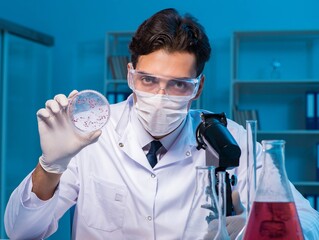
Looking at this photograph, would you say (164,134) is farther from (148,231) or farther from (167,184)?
(148,231)

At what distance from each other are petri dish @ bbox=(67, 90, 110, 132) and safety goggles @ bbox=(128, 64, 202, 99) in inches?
14.7

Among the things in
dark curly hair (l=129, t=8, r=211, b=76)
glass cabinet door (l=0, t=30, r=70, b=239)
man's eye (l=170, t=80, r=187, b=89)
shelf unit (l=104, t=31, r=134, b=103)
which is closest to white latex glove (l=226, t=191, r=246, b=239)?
man's eye (l=170, t=80, r=187, b=89)

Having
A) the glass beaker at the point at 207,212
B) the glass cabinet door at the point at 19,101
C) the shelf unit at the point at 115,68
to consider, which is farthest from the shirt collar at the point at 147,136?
the shelf unit at the point at 115,68

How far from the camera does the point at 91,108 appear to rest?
1.05m

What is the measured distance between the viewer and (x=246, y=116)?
411 cm

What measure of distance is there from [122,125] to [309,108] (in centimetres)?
251

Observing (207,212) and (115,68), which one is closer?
(207,212)

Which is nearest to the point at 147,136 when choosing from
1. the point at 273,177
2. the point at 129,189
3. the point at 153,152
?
the point at 153,152

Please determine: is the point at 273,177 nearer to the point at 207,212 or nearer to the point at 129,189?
the point at 207,212

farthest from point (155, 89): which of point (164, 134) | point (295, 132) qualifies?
point (295, 132)

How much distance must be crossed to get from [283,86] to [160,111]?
2.91 meters

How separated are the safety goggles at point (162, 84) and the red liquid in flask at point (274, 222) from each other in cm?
69

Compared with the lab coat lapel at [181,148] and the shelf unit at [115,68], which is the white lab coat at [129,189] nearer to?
the lab coat lapel at [181,148]

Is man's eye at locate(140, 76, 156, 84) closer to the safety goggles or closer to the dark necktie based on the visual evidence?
the safety goggles
